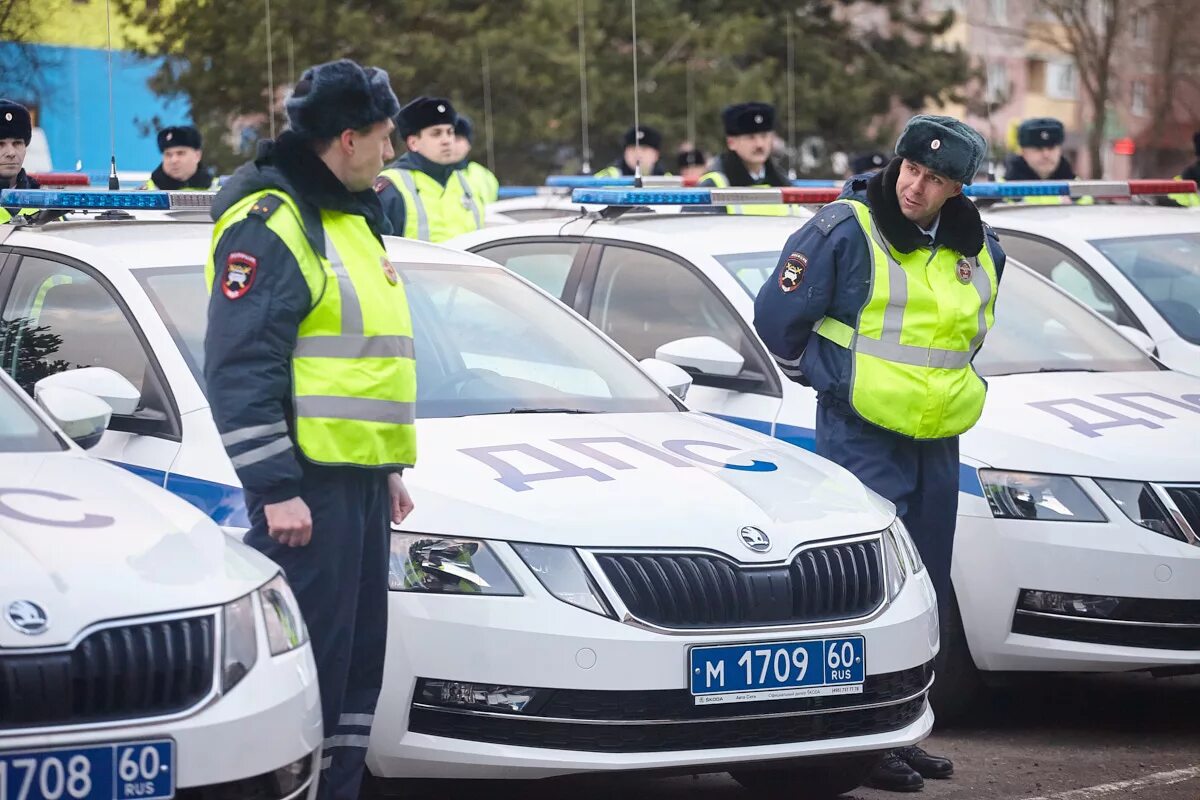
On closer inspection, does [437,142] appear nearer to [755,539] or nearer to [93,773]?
[755,539]

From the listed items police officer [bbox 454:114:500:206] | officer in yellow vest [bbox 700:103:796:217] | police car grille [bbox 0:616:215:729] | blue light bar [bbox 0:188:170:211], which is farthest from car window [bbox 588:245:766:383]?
police officer [bbox 454:114:500:206]

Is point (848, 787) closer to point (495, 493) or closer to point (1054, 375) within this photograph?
point (495, 493)

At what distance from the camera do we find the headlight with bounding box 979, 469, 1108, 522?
6.03 metres

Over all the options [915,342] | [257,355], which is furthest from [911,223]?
[257,355]

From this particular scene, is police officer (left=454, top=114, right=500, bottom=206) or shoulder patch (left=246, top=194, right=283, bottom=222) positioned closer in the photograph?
shoulder patch (left=246, top=194, right=283, bottom=222)

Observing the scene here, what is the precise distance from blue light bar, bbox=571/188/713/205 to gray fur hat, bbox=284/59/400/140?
2760mm

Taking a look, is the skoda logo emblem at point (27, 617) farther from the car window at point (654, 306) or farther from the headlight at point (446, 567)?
the car window at point (654, 306)

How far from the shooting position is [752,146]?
10461 mm

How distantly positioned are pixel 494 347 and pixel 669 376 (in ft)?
1.80

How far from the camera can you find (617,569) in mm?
4660

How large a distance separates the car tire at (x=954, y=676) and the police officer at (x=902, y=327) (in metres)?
0.24

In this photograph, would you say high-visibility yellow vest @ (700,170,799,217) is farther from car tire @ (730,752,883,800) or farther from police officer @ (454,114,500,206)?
car tire @ (730,752,883,800)

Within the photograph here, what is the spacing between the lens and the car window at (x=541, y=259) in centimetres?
739

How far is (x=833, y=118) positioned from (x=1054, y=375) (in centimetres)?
2162
